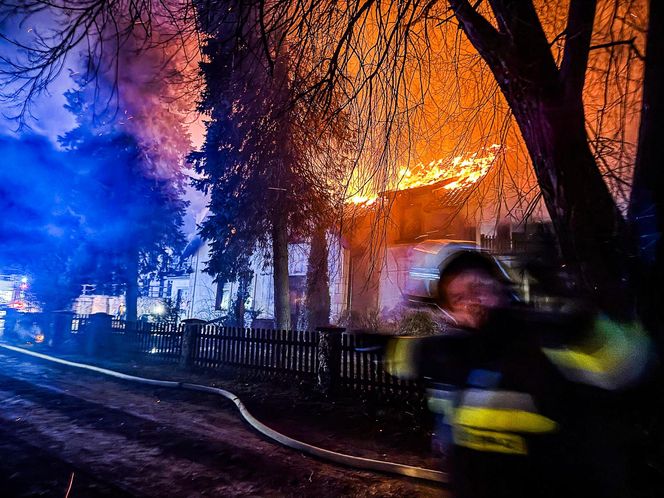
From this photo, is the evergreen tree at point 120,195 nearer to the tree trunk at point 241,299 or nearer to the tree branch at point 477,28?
the tree trunk at point 241,299

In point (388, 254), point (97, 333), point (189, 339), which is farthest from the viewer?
point (388, 254)

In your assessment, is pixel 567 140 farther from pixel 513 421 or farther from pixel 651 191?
pixel 513 421

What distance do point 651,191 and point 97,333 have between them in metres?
16.5

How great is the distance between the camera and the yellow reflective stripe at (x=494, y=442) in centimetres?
203

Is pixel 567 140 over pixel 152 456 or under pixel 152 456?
over

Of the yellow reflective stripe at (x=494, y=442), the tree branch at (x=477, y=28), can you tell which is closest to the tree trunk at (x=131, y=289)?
the tree branch at (x=477, y=28)

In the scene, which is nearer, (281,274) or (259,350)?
(259,350)

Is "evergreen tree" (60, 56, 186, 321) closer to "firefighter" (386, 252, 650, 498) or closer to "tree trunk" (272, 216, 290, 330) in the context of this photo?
"tree trunk" (272, 216, 290, 330)

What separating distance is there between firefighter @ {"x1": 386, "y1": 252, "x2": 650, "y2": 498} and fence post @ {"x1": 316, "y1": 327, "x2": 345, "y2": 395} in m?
5.42

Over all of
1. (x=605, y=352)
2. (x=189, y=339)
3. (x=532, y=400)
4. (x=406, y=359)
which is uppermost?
(x=605, y=352)

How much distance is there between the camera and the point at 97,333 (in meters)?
14.0

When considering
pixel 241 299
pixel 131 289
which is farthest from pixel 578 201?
pixel 131 289

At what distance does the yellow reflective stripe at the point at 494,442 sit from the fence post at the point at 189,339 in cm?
1000

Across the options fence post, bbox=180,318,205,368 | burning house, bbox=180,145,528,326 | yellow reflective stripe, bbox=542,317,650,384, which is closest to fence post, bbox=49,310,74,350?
fence post, bbox=180,318,205,368
